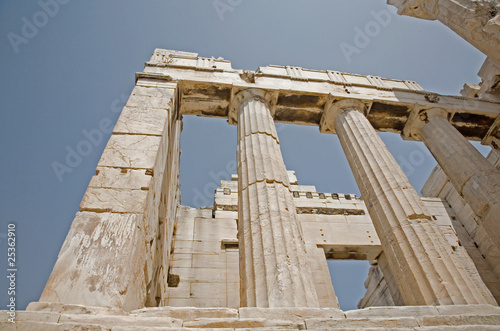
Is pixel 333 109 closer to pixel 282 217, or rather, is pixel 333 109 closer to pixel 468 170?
pixel 468 170

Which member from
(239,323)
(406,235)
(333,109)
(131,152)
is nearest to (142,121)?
(131,152)

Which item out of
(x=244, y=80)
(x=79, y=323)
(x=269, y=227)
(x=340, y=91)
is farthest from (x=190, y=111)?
(x=79, y=323)

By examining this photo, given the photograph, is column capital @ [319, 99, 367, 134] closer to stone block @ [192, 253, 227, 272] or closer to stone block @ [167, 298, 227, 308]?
stone block @ [192, 253, 227, 272]

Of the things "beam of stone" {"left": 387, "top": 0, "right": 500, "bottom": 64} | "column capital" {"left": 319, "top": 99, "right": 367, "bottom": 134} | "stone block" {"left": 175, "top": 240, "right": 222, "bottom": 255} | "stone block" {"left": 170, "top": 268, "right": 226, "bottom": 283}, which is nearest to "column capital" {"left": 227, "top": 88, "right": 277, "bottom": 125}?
"column capital" {"left": 319, "top": 99, "right": 367, "bottom": 134}

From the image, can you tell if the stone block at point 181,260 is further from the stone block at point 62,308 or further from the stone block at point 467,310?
the stone block at point 467,310

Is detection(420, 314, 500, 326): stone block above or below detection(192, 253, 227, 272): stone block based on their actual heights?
below

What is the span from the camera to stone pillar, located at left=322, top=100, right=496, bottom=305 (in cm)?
546

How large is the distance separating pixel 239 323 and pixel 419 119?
9.93 meters

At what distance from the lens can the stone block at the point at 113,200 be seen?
5461mm

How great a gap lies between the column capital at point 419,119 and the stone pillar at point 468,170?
7cm

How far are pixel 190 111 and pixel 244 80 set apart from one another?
204cm

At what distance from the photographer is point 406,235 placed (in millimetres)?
6352

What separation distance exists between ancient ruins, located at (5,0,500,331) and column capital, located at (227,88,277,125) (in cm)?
6

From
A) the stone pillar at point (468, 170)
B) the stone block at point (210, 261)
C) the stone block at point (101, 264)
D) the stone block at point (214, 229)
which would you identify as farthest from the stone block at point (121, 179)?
the stone pillar at point (468, 170)
